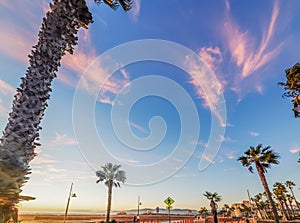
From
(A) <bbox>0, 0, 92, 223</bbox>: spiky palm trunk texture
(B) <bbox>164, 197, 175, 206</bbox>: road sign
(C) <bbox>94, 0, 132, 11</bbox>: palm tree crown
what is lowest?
(B) <bbox>164, 197, 175, 206</bbox>: road sign

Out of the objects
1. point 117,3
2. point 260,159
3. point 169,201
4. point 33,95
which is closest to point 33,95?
point 33,95

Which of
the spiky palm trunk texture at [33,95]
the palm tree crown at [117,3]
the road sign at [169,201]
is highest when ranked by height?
the palm tree crown at [117,3]

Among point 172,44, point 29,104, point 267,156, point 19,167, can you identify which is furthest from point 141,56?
point 267,156

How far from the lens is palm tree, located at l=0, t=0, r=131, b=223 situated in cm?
361

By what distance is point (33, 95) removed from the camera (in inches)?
171

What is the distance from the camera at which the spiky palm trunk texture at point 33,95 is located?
11.8 feet

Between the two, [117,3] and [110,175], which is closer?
[117,3]

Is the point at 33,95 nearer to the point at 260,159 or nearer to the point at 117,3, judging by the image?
the point at 117,3

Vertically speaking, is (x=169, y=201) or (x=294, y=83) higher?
(x=294, y=83)

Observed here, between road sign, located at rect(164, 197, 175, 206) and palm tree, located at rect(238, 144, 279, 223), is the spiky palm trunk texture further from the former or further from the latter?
palm tree, located at rect(238, 144, 279, 223)

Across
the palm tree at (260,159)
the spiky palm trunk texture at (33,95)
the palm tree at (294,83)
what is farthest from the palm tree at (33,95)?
the palm tree at (260,159)

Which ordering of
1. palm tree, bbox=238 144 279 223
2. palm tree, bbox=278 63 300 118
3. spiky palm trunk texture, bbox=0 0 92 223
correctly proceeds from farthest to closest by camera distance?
palm tree, bbox=238 144 279 223 < palm tree, bbox=278 63 300 118 < spiky palm trunk texture, bbox=0 0 92 223

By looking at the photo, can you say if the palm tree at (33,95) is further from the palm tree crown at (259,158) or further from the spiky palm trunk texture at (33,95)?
the palm tree crown at (259,158)

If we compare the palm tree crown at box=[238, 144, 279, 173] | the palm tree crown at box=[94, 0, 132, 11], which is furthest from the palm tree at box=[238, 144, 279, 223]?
the palm tree crown at box=[94, 0, 132, 11]
